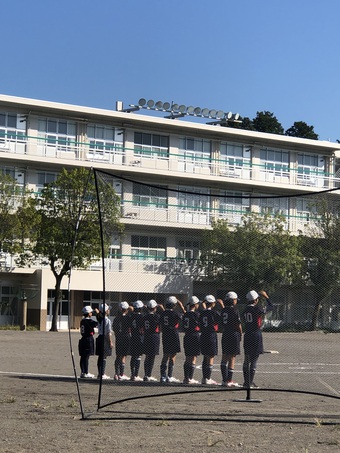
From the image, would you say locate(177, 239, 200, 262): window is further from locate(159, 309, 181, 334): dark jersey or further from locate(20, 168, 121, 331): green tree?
locate(20, 168, 121, 331): green tree

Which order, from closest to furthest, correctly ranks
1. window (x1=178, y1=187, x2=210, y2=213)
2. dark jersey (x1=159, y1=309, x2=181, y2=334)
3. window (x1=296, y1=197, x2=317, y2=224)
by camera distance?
window (x1=296, y1=197, x2=317, y2=224) → dark jersey (x1=159, y1=309, x2=181, y2=334) → window (x1=178, y1=187, x2=210, y2=213)

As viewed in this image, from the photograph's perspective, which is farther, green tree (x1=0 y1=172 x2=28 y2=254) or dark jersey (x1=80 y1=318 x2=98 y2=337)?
green tree (x1=0 y1=172 x2=28 y2=254)

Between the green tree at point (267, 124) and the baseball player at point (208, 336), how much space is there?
85.9m

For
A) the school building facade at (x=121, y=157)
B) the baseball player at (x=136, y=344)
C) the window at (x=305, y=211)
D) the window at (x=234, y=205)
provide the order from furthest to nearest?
the school building facade at (x=121, y=157), the baseball player at (x=136, y=344), the window at (x=234, y=205), the window at (x=305, y=211)

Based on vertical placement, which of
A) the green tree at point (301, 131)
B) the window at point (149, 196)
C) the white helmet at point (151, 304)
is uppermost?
the green tree at point (301, 131)

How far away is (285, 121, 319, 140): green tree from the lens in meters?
102

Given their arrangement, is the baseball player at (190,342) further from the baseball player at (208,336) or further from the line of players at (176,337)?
the baseball player at (208,336)

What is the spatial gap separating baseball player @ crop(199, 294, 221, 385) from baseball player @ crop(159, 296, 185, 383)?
431mm

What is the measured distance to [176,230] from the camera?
601 inches

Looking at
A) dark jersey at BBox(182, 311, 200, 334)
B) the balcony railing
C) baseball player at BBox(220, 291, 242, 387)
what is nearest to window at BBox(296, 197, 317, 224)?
baseball player at BBox(220, 291, 242, 387)

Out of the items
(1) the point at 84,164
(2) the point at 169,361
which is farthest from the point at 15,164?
(2) the point at 169,361

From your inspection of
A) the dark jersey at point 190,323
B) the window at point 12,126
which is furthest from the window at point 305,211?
the window at point 12,126

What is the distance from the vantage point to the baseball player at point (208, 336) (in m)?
16.4

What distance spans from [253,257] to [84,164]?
4729 cm
